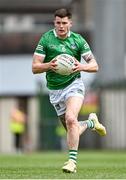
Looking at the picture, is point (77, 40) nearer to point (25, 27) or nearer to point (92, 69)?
point (92, 69)

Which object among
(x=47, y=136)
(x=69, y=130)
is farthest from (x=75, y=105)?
(x=47, y=136)

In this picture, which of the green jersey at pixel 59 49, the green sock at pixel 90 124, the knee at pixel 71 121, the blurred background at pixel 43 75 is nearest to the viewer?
the knee at pixel 71 121

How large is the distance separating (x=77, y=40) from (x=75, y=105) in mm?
939

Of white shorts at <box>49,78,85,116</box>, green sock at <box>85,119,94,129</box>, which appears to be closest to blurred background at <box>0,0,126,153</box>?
green sock at <box>85,119,94,129</box>

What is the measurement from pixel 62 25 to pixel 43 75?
30913 millimetres

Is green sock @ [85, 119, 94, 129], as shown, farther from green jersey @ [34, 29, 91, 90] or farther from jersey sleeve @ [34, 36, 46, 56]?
jersey sleeve @ [34, 36, 46, 56]

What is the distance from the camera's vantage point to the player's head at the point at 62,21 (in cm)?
1294

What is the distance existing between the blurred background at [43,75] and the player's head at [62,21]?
24.0 meters

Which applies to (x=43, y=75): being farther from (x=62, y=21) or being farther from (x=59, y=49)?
(x=62, y=21)

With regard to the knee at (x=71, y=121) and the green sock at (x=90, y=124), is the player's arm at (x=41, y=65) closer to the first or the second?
the knee at (x=71, y=121)

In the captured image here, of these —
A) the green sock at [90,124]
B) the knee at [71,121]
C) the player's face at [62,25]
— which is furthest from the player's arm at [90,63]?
the green sock at [90,124]

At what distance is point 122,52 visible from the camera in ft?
151

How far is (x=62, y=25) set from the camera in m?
13.0

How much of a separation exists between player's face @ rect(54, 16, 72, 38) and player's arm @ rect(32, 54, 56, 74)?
0.43 m
